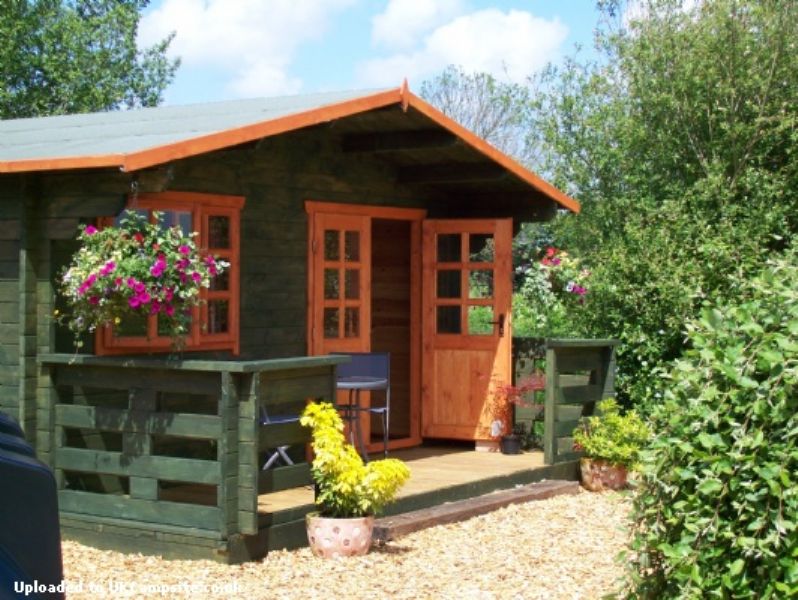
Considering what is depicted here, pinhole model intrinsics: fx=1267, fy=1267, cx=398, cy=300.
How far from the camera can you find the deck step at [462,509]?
7.63 metres

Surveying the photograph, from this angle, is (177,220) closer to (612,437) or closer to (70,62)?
(612,437)

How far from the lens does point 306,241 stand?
9.37 meters

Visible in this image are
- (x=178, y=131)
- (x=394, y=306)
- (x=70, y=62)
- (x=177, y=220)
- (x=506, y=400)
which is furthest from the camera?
(x=70, y=62)

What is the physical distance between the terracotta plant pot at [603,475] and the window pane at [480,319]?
153 cm

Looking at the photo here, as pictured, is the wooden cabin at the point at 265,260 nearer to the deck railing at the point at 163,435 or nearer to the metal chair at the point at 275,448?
the deck railing at the point at 163,435

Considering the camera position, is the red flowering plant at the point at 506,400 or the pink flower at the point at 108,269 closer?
the pink flower at the point at 108,269

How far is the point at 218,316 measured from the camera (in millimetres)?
8602

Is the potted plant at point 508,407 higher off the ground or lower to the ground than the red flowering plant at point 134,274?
lower

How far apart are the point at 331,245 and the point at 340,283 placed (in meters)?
0.30

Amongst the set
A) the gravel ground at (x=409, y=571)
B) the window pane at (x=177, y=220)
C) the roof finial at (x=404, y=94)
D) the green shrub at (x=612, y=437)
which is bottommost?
the gravel ground at (x=409, y=571)

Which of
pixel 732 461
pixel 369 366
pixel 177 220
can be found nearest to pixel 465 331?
pixel 369 366

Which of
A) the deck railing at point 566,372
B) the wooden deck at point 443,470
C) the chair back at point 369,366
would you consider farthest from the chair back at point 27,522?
the deck railing at point 566,372

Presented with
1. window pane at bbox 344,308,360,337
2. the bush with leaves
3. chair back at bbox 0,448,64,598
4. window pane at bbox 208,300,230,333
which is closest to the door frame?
window pane at bbox 344,308,360,337

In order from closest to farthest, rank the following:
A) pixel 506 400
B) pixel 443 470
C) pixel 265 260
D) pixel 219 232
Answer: pixel 219 232 < pixel 265 260 < pixel 443 470 < pixel 506 400
